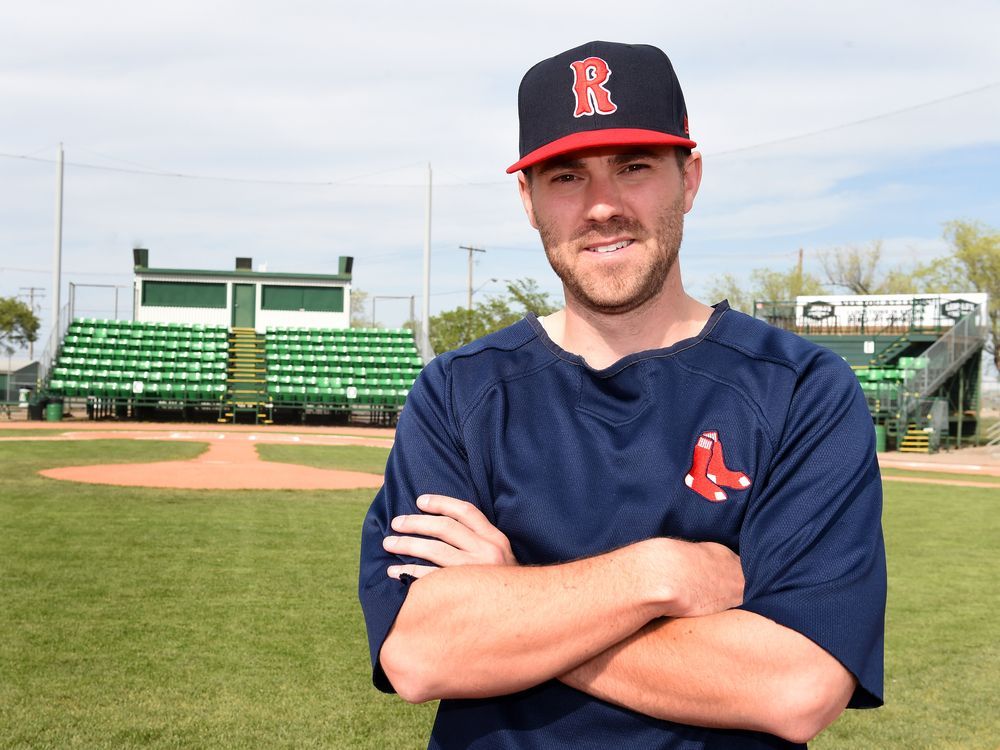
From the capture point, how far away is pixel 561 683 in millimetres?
2018

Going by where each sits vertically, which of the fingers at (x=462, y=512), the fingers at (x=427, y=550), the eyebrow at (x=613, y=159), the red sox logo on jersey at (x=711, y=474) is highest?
the eyebrow at (x=613, y=159)

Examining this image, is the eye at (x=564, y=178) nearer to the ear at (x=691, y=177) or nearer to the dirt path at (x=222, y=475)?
the ear at (x=691, y=177)

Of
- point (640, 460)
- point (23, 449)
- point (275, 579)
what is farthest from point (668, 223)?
point (23, 449)

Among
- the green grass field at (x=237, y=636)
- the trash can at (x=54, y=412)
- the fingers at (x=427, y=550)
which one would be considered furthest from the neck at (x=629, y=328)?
the trash can at (x=54, y=412)

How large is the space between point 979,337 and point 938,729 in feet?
105

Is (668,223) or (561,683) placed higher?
(668,223)

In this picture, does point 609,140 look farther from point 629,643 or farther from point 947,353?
point 947,353

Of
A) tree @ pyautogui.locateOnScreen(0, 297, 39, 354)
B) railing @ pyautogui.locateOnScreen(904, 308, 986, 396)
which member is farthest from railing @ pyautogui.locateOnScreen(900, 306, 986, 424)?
tree @ pyautogui.locateOnScreen(0, 297, 39, 354)

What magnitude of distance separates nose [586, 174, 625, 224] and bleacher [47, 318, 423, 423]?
3077 cm

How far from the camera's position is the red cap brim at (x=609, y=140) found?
2.06 metres

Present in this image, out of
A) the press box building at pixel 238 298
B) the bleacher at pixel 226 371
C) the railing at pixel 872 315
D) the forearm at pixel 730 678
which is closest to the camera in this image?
the forearm at pixel 730 678

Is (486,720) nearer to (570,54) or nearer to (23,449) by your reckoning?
(570,54)

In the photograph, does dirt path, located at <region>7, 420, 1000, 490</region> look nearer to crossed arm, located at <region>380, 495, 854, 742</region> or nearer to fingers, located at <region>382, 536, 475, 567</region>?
fingers, located at <region>382, 536, 475, 567</region>

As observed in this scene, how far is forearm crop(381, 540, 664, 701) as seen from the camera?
194 cm
